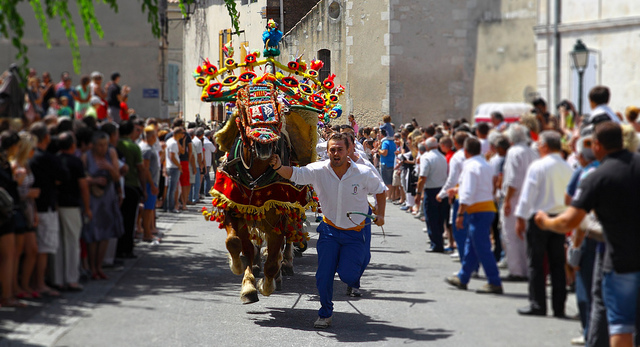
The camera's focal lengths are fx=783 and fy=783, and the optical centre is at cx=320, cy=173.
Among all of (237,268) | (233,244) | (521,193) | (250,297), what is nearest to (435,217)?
(521,193)

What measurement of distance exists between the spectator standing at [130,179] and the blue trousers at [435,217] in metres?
1.18

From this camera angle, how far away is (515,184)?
2.25 metres

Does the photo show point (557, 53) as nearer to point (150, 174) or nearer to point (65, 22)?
point (150, 174)

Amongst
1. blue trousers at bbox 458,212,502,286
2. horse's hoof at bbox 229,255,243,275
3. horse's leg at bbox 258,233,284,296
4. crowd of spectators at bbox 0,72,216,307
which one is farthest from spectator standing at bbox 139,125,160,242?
horse's leg at bbox 258,233,284,296

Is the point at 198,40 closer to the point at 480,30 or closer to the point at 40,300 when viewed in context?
the point at 40,300

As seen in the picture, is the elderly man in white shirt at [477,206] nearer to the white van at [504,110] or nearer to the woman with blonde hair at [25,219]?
the white van at [504,110]

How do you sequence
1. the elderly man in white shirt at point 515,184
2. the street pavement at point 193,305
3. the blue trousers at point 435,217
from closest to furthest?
the elderly man in white shirt at point 515,184 → the street pavement at point 193,305 → the blue trousers at point 435,217

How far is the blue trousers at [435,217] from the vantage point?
2787mm

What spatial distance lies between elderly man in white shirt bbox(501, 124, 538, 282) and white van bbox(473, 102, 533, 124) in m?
0.03

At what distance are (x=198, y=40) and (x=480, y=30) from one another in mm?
1856

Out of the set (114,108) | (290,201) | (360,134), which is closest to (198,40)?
(114,108)

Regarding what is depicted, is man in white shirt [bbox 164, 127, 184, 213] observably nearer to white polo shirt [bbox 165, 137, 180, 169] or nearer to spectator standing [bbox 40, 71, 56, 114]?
white polo shirt [bbox 165, 137, 180, 169]

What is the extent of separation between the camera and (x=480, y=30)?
246cm

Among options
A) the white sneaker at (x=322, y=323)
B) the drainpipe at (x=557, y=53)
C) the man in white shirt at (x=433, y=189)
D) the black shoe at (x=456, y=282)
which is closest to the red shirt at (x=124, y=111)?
the man in white shirt at (x=433, y=189)
